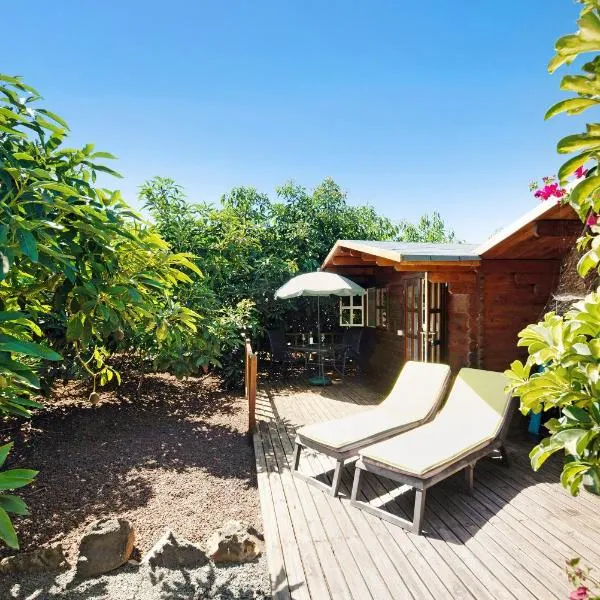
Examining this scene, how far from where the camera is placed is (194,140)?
12.6m

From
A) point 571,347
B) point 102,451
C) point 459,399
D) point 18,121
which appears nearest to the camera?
point 571,347

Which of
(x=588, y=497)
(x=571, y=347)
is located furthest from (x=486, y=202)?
(x=571, y=347)

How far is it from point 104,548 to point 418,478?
8.18 ft

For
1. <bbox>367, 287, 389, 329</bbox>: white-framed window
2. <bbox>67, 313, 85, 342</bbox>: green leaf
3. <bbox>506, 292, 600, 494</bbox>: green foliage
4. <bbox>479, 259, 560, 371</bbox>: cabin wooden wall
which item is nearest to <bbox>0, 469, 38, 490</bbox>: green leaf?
<bbox>67, 313, 85, 342</bbox>: green leaf

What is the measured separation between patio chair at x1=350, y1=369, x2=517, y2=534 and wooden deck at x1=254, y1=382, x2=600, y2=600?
8.9 inches

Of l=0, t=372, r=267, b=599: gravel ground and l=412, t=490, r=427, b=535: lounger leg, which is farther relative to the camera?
l=0, t=372, r=267, b=599: gravel ground

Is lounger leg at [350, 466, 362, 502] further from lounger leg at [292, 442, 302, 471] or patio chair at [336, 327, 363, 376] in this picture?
patio chair at [336, 327, 363, 376]

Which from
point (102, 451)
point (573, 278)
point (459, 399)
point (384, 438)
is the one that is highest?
→ point (573, 278)

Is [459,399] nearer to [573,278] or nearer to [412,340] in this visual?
[573,278]

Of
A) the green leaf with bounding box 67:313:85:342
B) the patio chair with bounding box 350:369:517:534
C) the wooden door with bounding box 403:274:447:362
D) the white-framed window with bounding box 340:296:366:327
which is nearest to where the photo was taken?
the green leaf with bounding box 67:313:85:342

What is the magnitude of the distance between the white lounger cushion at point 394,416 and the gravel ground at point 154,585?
1.52m

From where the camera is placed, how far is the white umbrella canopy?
338 inches

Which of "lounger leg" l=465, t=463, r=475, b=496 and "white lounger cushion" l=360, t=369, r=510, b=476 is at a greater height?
"white lounger cushion" l=360, t=369, r=510, b=476

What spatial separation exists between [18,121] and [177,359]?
542 centimetres
